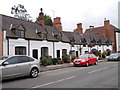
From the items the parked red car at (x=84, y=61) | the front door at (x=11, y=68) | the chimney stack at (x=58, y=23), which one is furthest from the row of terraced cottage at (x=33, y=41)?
the front door at (x=11, y=68)

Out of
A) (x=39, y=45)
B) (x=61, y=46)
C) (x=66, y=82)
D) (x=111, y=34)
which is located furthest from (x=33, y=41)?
(x=111, y=34)

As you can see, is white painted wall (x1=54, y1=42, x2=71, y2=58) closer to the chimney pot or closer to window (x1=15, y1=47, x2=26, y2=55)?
the chimney pot

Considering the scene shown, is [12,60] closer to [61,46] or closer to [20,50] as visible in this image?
[20,50]

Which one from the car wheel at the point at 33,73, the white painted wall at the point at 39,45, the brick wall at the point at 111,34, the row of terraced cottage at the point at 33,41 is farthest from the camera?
the brick wall at the point at 111,34

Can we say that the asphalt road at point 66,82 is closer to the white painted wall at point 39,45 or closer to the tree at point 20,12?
the white painted wall at point 39,45

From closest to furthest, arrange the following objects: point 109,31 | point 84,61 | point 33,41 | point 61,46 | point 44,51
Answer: point 84,61 → point 33,41 → point 44,51 → point 61,46 → point 109,31

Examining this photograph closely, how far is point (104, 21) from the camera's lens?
1957 inches

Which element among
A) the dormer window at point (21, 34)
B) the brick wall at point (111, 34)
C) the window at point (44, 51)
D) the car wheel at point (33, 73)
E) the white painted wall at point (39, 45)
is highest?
the brick wall at point (111, 34)

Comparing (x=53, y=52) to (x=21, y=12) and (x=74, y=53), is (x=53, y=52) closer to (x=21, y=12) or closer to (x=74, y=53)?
(x=74, y=53)

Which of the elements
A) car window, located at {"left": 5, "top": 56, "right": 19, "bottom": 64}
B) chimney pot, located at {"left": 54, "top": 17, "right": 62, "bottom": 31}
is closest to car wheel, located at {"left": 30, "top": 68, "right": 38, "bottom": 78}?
car window, located at {"left": 5, "top": 56, "right": 19, "bottom": 64}

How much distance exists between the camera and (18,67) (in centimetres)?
1019

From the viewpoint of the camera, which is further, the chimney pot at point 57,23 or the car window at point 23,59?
the chimney pot at point 57,23

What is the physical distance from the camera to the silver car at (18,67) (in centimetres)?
957

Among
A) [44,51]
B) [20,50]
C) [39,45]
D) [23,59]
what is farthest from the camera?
[44,51]
